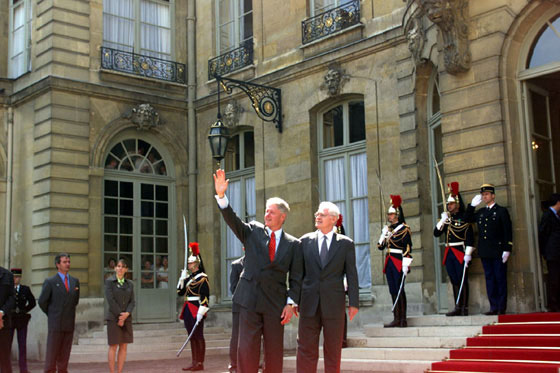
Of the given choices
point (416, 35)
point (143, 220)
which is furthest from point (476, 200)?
point (143, 220)

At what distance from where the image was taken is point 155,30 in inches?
708

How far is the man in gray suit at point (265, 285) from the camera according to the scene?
635cm

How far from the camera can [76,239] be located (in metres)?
15.7

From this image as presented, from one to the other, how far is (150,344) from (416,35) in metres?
7.47

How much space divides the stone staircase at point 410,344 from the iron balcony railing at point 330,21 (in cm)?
618

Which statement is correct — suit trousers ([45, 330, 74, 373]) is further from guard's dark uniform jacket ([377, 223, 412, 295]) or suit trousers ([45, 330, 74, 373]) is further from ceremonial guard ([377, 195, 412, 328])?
guard's dark uniform jacket ([377, 223, 412, 295])

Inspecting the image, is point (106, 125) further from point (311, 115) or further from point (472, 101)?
point (472, 101)

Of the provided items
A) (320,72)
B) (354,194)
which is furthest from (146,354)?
(320,72)

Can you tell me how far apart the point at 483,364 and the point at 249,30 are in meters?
10.5

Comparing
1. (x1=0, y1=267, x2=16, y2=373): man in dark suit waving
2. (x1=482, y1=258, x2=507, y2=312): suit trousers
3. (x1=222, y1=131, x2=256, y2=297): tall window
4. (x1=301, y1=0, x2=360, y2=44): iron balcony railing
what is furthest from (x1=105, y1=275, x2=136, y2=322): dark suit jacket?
(x1=301, y1=0, x2=360, y2=44): iron balcony railing

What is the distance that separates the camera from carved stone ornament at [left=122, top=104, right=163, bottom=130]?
55.6 ft

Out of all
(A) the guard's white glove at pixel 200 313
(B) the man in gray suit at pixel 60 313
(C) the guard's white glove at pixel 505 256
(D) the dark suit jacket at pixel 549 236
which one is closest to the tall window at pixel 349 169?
(A) the guard's white glove at pixel 200 313

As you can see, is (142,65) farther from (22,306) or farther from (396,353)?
(396,353)

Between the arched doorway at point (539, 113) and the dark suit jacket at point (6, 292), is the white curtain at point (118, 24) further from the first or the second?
the arched doorway at point (539, 113)
